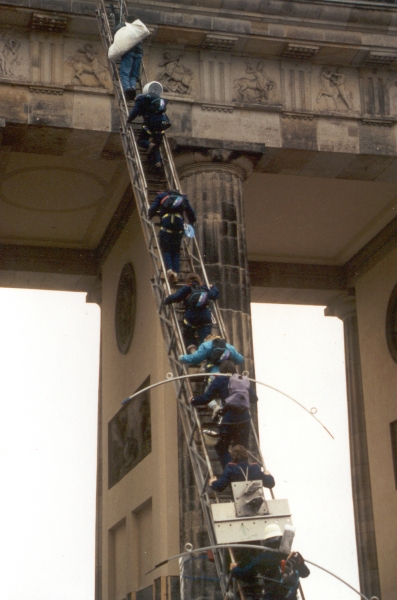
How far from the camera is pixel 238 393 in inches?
460

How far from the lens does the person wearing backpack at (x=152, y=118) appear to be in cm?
1540

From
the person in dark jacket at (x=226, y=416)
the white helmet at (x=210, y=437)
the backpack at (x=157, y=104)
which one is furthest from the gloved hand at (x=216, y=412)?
the backpack at (x=157, y=104)

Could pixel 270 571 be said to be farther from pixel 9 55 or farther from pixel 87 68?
pixel 9 55

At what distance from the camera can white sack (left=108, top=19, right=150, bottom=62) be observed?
1603 centimetres

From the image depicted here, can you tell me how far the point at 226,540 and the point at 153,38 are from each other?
9.92 m

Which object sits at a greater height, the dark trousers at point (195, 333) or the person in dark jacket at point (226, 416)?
the dark trousers at point (195, 333)

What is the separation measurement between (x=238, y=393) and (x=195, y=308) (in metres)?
2.09

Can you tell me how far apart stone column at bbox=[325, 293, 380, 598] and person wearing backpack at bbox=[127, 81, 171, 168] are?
1035 cm

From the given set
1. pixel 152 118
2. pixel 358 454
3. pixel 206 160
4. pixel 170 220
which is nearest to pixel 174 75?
pixel 206 160

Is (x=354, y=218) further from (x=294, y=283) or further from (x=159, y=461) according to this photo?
(x=159, y=461)

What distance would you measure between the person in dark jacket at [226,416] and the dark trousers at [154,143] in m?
4.74

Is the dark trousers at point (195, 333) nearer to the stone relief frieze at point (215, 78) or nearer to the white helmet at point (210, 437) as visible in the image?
the white helmet at point (210, 437)

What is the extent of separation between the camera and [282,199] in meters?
22.8

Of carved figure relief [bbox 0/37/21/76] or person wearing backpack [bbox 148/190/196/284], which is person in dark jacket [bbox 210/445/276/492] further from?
carved figure relief [bbox 0/37/21/76]
